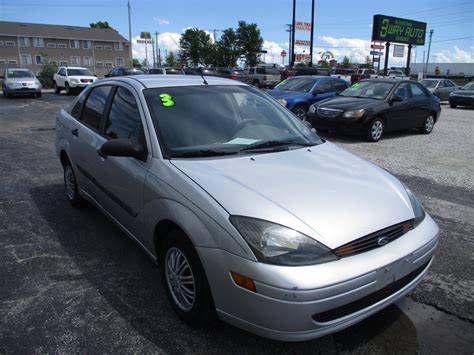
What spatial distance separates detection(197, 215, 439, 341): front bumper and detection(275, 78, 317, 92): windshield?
1098cm

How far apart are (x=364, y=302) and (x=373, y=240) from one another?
36 centimetres

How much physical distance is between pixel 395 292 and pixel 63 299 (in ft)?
7.77

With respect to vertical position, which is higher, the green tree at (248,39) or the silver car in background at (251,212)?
the green tree at (248,39)

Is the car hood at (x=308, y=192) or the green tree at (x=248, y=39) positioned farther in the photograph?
the green tree at (x=248, y=39)

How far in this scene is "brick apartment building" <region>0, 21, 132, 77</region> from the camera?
212 feet

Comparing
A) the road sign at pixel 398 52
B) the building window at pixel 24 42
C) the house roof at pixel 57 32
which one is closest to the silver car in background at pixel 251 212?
the road sign at pixel 398 52

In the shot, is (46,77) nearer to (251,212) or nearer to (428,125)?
(428,125)

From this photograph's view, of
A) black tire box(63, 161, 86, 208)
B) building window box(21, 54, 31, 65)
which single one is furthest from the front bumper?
building window box(21, 54, 31, 65)

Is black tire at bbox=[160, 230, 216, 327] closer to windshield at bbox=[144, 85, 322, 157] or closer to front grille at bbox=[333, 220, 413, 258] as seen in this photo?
windshield at bbox=[144, 85, 322, 157]

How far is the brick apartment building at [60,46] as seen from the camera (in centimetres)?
6462

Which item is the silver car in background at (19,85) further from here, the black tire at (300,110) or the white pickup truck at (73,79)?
the black tire at (300,110)

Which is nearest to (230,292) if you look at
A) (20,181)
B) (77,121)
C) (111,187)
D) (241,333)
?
(241,333)

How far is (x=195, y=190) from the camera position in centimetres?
245

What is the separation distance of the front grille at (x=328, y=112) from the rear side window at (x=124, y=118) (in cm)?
709
